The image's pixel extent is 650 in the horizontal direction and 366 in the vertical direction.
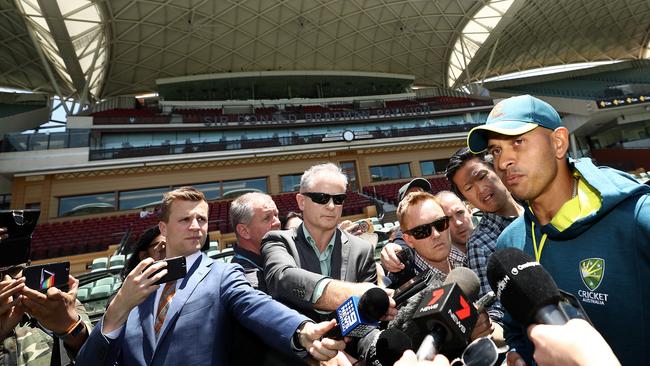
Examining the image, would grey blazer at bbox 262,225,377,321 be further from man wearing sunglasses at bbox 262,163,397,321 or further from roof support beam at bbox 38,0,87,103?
roof support beam at bbox 38,0,87,103

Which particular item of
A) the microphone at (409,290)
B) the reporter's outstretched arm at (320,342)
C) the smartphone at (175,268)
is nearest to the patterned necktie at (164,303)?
the smartphone at (175,268)

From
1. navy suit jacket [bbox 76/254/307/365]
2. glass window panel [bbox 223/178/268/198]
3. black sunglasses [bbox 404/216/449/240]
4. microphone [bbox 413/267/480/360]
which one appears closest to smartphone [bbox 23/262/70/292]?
navy suit jacket [bbox 76/254/307/365]

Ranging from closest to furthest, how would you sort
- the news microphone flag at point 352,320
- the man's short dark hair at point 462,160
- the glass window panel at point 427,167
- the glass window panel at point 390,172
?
the news microphone flag at point 352,320 < the man's short dark hair at point 462,160 < the glass window panel at point 390,172 < the glass window panel at point 427,167

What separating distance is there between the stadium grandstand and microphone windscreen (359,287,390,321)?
15.2 metres

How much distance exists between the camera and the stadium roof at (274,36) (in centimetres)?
2308

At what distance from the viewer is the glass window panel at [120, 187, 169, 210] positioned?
21.2 m

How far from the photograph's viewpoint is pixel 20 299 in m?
2.16

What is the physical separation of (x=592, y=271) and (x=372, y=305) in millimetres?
986

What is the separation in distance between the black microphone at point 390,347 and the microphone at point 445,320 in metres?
0.10

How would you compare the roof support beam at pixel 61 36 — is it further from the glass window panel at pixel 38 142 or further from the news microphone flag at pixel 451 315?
the news microphone flag at pixel 451 315

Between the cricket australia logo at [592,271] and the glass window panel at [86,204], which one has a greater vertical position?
the glass window panel at [86,204]

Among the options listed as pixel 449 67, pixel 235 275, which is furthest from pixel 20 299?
pixel 449 67

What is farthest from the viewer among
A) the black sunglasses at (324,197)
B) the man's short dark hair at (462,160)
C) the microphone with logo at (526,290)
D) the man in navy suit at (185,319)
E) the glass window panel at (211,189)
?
the glass window panel at (211,189)

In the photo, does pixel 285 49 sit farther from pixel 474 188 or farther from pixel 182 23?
pixel 474 188
